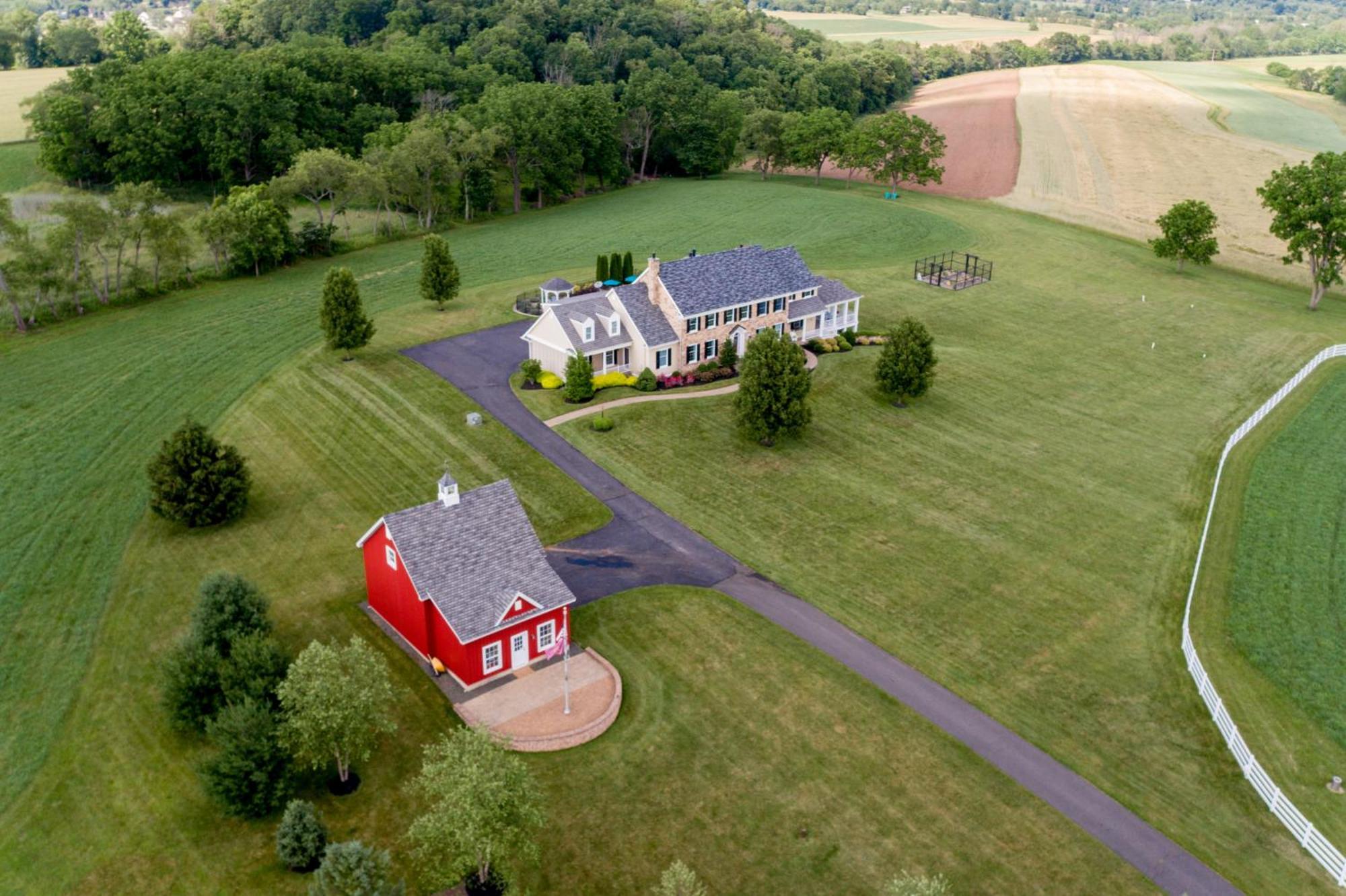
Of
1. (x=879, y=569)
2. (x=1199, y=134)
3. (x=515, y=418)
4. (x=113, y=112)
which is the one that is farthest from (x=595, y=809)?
(x=1199, y=134)

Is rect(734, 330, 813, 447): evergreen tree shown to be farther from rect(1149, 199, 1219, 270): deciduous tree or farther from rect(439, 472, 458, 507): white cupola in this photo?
rect(1149, 199, 1219, 270): deciduous tree

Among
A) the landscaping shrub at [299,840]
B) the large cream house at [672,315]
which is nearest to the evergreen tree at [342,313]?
the large cream house at [672,315]

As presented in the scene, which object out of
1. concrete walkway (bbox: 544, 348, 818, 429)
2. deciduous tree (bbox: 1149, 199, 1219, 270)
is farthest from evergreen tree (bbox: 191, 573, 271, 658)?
deciduous tree (bbox: 1149, 199, 1219, 270)

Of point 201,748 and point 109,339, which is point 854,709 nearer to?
point 201,748

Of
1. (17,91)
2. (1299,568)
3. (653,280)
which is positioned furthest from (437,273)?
(17,91)

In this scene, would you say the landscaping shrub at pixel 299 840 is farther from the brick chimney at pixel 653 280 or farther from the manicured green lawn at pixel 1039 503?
the brick chimney at pixel 653 280

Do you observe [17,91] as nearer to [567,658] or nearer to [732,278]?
[732,278]
